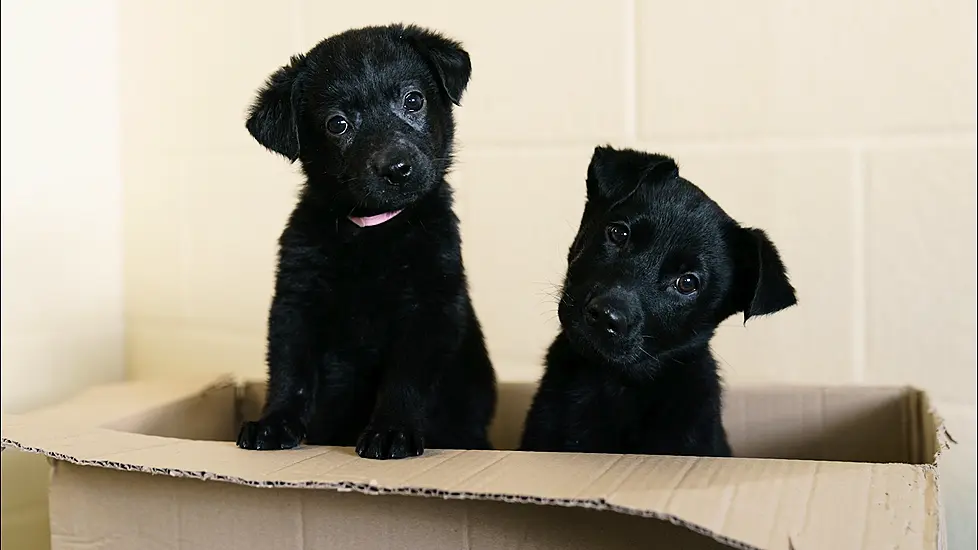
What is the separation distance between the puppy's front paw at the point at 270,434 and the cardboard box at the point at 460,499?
0.06m

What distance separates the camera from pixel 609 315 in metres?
1.24

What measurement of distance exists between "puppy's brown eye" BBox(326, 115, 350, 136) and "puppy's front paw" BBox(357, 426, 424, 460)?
440 mm

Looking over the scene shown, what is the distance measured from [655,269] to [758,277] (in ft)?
0.46

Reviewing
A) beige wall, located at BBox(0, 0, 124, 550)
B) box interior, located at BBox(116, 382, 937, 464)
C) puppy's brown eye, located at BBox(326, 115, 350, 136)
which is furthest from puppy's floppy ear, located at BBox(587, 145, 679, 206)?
beige wall, located at BBox(0, 0, 124, 550)

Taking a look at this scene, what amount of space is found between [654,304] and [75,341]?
1.65 metres

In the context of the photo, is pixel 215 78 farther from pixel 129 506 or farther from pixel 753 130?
pixel 129 506

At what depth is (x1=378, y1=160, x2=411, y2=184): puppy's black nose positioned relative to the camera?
1286mm

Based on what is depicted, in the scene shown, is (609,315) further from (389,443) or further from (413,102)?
(413,102)

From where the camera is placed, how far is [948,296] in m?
1.83

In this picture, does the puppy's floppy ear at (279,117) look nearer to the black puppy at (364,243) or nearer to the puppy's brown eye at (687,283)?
the black puppy at (364,243)

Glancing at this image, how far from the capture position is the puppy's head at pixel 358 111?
52.5 inches

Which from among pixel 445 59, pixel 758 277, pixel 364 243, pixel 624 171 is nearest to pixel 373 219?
pixel 364 243

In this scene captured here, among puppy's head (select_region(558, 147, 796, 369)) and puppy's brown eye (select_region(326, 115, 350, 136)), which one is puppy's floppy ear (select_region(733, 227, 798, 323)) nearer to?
puppy's head (select_region(558, 147, 796, 369))

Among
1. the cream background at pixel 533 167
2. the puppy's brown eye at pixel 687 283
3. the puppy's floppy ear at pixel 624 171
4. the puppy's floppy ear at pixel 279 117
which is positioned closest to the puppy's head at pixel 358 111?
the puppy's floppy ear at pixel 279 117
